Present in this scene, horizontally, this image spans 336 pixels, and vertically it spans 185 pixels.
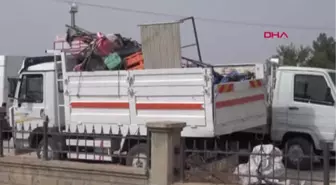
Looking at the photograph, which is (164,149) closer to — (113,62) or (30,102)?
(113,62)

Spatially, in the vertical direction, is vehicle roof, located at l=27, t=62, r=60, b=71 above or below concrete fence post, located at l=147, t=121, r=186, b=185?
above

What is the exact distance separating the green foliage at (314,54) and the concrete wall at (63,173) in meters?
31.5

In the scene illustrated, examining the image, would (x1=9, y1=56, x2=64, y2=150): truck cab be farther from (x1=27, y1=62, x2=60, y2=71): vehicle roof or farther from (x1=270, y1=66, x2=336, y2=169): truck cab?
(x1=270, y1=66, x2=336, y2=169): truck cab

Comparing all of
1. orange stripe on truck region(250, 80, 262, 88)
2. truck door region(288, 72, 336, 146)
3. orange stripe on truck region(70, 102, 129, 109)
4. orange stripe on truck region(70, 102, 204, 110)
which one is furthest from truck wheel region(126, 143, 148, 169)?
truck door region(288, 72, 336, 146)

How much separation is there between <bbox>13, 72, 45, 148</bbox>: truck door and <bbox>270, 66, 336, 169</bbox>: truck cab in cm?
495

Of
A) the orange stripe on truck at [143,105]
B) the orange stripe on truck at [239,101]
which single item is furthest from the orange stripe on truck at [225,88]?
the orange stripe on truck at [143,105]

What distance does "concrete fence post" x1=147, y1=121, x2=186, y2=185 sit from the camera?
7.70 metres

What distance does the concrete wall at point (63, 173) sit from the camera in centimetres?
823

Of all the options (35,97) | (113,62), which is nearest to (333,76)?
(113,62)

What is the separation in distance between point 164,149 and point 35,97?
18.7 ft

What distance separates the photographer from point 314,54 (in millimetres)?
43000

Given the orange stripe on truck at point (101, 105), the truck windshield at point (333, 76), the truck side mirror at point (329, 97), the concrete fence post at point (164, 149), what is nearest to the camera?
the concrete fence post at point (164, 149)

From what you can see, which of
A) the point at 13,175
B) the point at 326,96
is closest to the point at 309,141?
the point at 326,96

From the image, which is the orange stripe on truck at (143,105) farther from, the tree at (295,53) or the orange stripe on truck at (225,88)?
the tree at (295,53)
